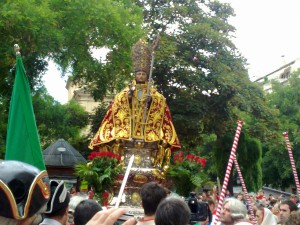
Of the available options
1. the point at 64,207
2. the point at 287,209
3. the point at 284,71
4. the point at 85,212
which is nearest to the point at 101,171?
the point at 287,209

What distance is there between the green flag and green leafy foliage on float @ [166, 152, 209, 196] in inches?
261

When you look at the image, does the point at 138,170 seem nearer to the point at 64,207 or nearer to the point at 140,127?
the point at 140,127

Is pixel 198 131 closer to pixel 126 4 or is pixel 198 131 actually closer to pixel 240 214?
pixel 126 4

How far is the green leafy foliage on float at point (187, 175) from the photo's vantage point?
1289 cm

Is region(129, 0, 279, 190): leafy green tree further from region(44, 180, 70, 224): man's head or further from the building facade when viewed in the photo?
the building facade

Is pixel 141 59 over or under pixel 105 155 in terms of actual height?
over

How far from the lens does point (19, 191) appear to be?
8.37 feet

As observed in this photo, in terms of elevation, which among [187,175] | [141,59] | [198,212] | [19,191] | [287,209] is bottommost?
[198,212]

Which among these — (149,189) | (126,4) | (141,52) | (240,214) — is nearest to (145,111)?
(141,52)

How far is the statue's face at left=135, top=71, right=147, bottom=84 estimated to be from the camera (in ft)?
43.8

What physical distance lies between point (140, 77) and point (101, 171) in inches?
83.8

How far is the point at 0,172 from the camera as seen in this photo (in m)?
2.59

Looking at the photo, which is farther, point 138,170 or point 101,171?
point 138,170

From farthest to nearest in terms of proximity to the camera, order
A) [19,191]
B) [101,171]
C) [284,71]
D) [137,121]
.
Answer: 1. [284,71]
2. [137,121]
3. [101,171]
4. [19,191]
